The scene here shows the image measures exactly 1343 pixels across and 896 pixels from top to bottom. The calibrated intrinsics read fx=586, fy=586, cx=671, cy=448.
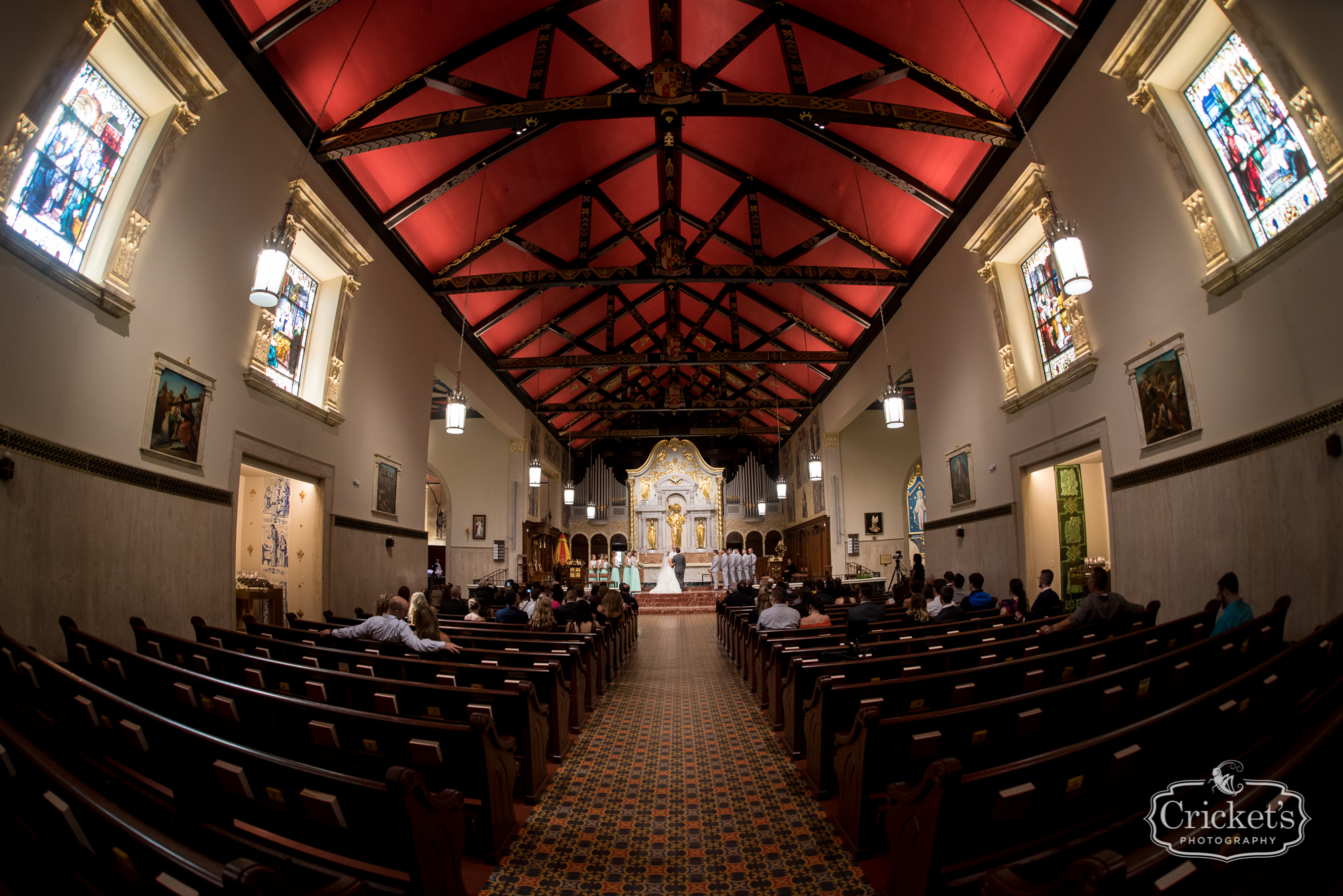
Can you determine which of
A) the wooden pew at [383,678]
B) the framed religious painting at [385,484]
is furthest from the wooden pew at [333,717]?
the framed religious painting at [385,484]

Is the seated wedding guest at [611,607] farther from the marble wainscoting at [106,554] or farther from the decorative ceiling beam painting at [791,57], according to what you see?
the decorative ceiling beam painting at [791,57]

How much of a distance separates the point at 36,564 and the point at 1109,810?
20.4 feet

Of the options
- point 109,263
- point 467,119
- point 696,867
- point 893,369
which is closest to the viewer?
point 696,867

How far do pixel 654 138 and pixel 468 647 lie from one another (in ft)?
27.3

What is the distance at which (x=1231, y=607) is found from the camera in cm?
403

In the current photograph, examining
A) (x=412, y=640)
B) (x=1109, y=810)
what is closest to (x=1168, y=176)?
(x=1109, y=810)

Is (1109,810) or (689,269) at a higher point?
(689,269)

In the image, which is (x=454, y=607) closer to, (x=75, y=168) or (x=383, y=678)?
(x=383, y=678)

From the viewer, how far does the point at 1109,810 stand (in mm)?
2359

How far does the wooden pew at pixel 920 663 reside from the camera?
146 inches

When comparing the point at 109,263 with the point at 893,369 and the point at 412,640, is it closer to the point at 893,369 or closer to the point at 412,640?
the point at 412,640

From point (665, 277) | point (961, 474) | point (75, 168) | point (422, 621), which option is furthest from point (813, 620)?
point (75, 168)

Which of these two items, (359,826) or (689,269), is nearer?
(359,826)

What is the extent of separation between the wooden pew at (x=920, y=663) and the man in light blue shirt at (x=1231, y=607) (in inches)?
8.1
